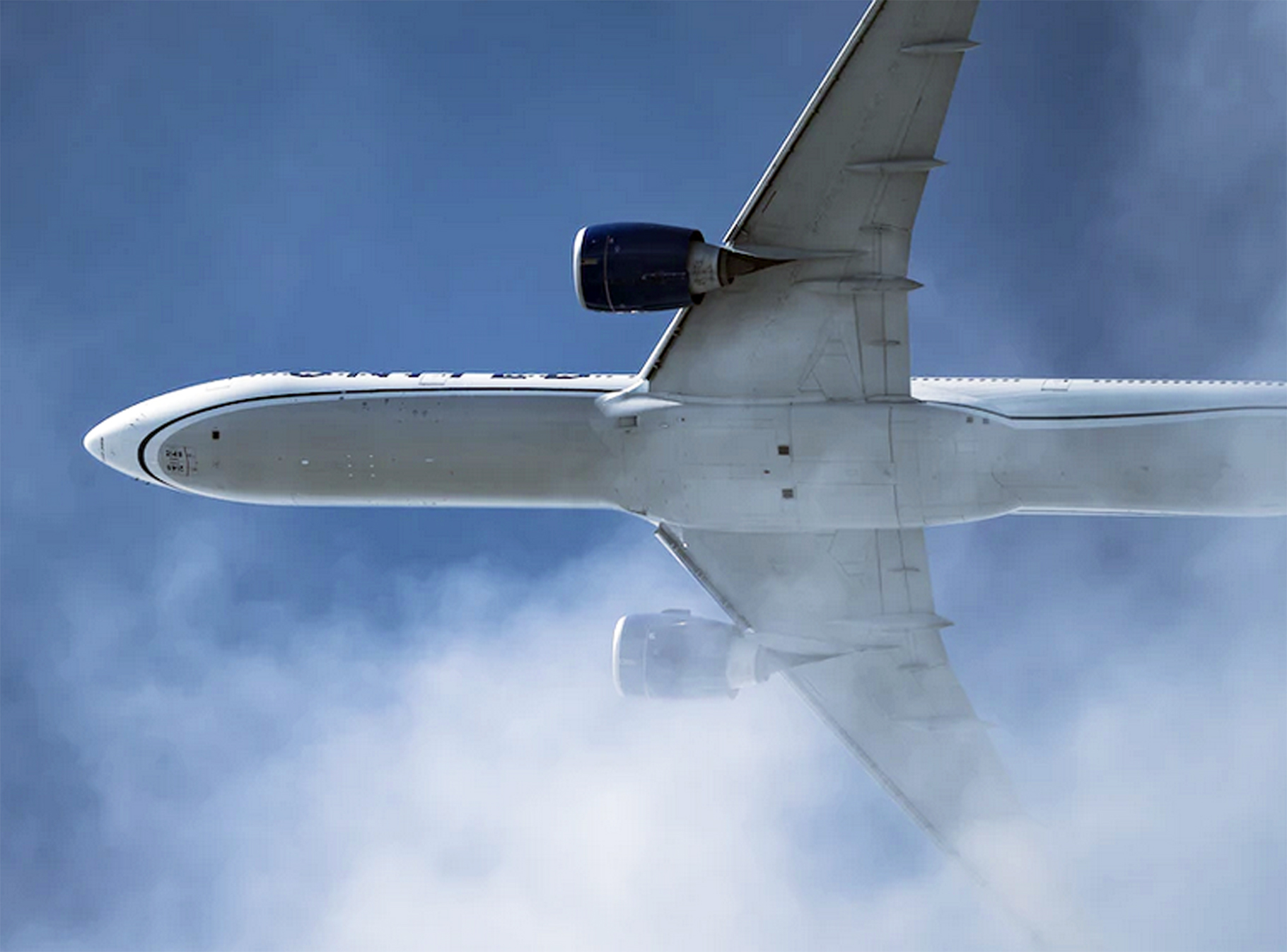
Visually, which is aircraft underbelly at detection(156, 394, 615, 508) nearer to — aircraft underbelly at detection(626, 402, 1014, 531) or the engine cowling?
aircraft underbelly at detection(626, 402, 1014, 531)

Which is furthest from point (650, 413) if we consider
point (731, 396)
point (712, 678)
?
point (712, 678)

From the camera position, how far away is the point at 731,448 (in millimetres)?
21547

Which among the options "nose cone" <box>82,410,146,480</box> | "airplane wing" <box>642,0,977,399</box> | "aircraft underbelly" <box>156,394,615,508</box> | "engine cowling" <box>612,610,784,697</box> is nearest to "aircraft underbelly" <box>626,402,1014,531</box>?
"airplane wing" <box>642,0,977,399</box>

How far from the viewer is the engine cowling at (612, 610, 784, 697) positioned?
74.8 ft

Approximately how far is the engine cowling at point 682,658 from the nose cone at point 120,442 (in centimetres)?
784

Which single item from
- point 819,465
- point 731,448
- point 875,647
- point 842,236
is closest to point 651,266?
point 842,236

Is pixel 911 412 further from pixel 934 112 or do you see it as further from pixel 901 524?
pixel 934 112

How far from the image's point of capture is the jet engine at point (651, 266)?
805 inches

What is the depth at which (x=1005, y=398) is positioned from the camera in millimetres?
21375

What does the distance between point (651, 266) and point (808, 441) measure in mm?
3183

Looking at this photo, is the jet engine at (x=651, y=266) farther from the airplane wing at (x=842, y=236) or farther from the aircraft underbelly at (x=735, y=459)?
the aircraft underbelly at (x=735, y=459)

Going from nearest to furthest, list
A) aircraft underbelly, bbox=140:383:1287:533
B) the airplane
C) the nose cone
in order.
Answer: the airplane, aircraft underbelly, bbox=140:383:1287:533, the nose cone

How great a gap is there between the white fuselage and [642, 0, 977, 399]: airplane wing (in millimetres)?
480

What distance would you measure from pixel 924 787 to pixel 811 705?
Result: 6.83ft
